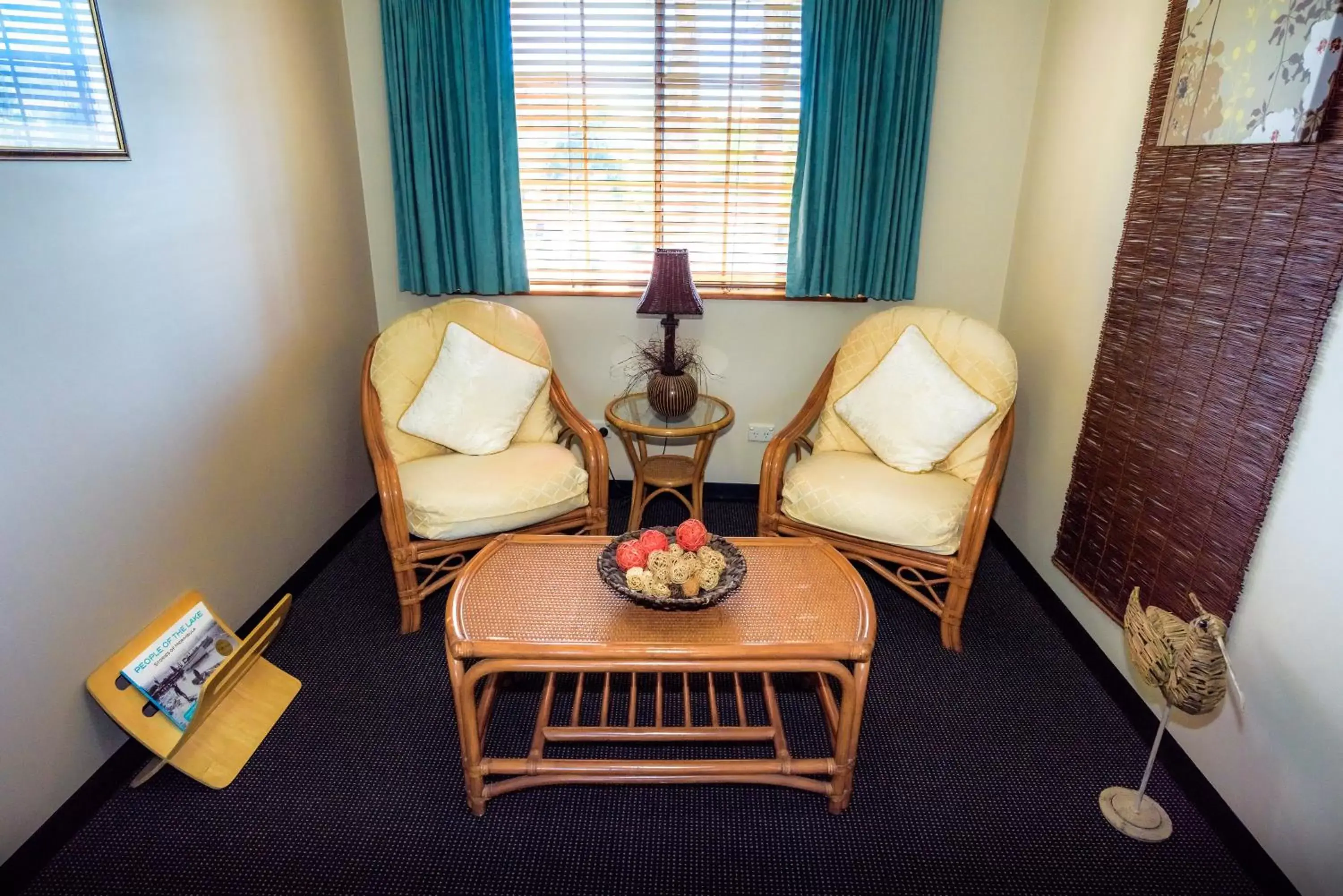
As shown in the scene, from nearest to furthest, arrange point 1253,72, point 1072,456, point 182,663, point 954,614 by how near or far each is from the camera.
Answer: point 1253,72 → point 182,663 → point 954,614 → point 1072,456

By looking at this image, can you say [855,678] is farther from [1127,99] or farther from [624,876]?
[1127,99]

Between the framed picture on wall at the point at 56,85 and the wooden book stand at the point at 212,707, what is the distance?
1229mm

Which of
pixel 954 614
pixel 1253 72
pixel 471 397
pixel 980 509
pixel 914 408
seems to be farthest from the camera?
pixel 471 397

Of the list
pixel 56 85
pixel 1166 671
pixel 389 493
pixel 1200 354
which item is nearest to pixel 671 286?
pixel 389 493

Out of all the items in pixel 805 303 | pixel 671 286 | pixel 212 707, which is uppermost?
pixel 671 286

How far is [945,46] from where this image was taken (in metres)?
2.96

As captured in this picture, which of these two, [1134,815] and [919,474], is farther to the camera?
[919,474]

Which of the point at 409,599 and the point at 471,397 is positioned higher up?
the point at 471,397

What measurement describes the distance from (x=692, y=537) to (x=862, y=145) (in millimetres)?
1994

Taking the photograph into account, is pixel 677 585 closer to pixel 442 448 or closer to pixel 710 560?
pixel 710 560

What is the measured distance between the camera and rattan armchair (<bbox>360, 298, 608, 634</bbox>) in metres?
2.49

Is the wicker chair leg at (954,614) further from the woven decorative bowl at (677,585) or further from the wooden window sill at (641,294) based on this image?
the wooden window sill at (641,294)

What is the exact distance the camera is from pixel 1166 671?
1644 millimetres

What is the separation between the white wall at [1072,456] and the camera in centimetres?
156
